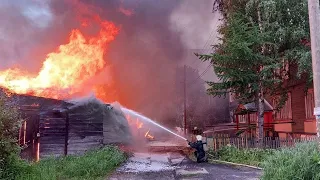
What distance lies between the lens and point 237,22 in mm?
12836

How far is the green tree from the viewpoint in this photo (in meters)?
12.8

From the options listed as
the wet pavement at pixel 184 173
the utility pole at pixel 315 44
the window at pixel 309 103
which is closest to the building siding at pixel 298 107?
the window at pixel 309 103

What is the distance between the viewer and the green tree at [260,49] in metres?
12.8

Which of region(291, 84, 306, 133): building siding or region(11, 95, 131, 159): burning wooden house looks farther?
region(291, 84, 306, 133): building siding

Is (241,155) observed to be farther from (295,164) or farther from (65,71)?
(65,71)

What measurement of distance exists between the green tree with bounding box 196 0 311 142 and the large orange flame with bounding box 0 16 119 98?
5529 millimetres

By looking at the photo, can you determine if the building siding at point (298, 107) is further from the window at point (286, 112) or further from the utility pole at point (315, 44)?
the utility pole at point (315, 44)

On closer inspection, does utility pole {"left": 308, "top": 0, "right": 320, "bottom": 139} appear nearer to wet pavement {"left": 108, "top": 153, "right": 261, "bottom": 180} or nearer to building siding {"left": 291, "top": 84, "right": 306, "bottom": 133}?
wet pavement {"left": 108, "top": 153, "right": 261, "bottom": 180}

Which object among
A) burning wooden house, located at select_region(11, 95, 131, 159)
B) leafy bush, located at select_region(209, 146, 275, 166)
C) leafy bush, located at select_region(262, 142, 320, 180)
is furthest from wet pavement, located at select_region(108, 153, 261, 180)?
burning wooden house, located at select_region(11, 95, 131, 159)

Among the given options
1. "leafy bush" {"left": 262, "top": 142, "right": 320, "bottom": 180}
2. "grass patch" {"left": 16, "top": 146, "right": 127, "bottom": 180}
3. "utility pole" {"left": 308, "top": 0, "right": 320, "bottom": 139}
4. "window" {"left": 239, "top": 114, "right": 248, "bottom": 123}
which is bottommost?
"grass patch" {"left": 16, "top": 146, "right": 127, "bottom": 180}

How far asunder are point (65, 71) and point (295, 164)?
11286mm

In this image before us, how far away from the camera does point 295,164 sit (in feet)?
18.4

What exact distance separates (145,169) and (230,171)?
2669mm

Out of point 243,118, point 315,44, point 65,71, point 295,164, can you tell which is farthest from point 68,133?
point 243,118
